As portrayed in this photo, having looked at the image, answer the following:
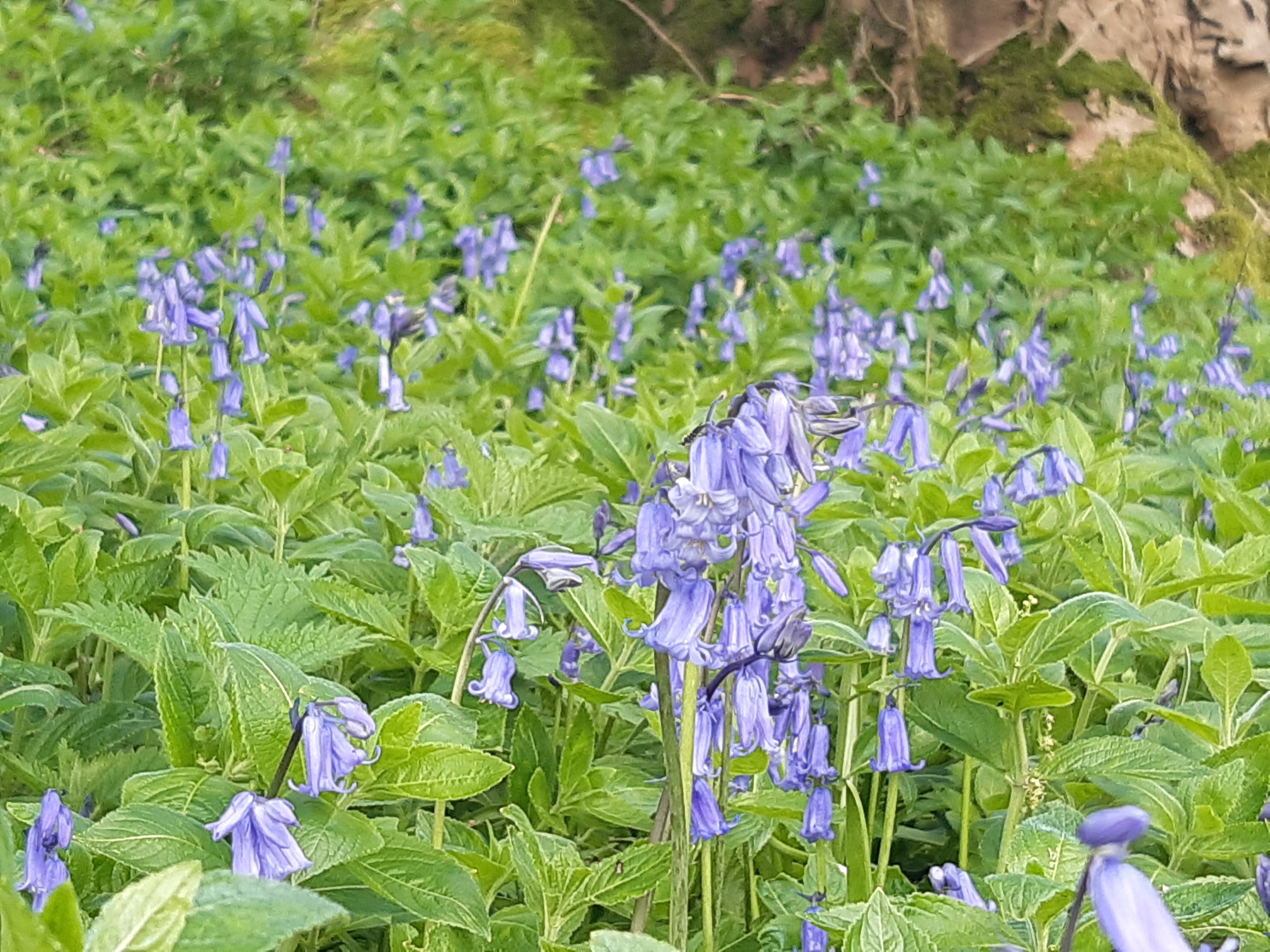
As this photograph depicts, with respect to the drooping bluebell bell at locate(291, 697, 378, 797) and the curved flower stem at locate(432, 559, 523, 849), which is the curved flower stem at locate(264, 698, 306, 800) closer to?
the drooping bluebell bell at locate(291, 697, 378, 797)

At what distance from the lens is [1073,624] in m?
1.67

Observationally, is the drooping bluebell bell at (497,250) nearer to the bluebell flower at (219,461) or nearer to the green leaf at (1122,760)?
the bluebell flower at (219,461)

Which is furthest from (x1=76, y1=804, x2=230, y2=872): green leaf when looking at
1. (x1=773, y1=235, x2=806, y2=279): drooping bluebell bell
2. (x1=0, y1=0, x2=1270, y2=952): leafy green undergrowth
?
(x1=773, y1=235, x2=806, y2=279): drooping bluebell bell

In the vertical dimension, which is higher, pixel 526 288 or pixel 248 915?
pixel 248 915

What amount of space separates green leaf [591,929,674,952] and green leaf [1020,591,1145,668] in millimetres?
833

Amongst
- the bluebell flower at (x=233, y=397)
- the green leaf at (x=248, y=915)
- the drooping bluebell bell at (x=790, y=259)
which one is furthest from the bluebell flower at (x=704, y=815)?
the drooping bluebell bell at (x=790, y=259)

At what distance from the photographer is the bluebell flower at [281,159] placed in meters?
6.51

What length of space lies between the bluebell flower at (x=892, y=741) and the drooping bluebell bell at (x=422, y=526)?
3.11 ft

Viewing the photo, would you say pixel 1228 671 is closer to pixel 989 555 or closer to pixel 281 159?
pixel 989 555

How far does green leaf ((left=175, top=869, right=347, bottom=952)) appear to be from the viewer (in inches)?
34.2

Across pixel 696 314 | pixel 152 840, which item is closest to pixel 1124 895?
pixel 152 840

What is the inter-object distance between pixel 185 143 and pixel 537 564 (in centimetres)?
595

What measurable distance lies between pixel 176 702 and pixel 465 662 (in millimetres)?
341

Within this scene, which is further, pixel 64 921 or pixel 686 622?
pixel 686 622
